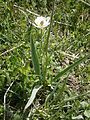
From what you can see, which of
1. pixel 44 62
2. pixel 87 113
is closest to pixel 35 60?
pixel 44 62

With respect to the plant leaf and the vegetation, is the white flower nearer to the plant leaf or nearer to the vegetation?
→ the vegetation

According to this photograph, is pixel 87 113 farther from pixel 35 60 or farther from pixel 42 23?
pixel 42 23

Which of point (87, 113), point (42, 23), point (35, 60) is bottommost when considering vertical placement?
point (87, 113)

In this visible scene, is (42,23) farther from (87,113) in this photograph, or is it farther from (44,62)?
(87,113)

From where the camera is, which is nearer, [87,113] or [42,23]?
[87,113]

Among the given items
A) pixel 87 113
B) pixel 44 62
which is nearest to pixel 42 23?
pixel 44 62

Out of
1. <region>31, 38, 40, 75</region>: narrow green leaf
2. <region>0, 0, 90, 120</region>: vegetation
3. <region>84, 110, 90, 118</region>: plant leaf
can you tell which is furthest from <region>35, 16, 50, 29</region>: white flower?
<region>84, 110, 90, 118</region>: plant leaf

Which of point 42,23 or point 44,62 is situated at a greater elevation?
point 42,23

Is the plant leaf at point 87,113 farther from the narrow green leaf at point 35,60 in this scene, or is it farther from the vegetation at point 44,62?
the narrow green leaf at point 35,60
